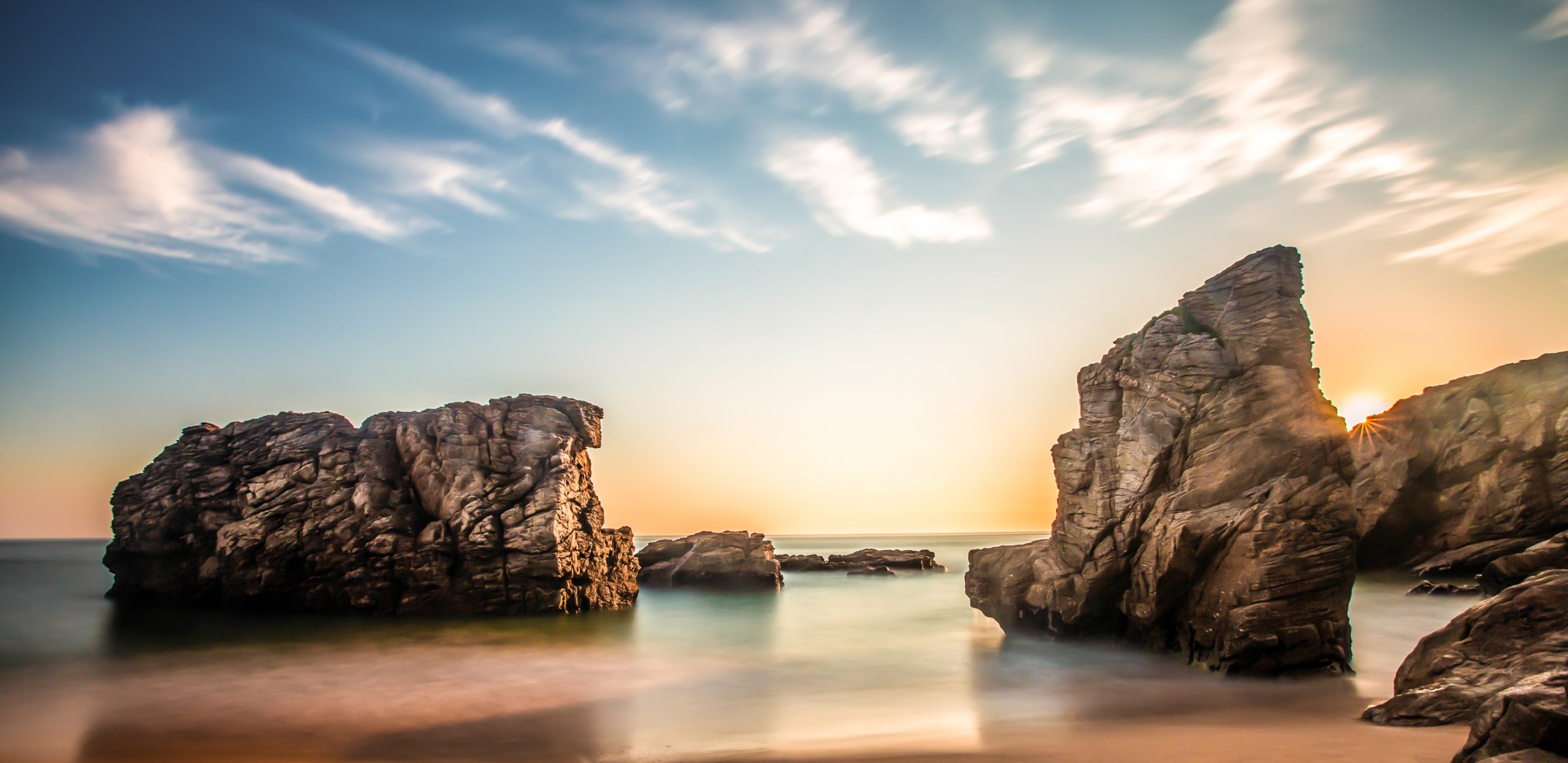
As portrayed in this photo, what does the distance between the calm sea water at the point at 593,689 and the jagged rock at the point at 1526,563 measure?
1.69 m

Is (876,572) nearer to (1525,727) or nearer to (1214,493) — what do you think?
(1214,493)

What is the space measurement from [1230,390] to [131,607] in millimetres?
46330

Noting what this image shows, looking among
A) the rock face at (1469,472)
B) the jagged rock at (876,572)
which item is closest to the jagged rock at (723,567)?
the jagged rock at (876,572)

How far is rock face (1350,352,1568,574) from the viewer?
32.8 metres

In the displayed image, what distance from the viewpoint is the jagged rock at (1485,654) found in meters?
10.1

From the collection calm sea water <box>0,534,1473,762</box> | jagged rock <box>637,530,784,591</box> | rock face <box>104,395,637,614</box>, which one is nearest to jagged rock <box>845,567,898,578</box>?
jagged rock <box>637,530,784,591</box>

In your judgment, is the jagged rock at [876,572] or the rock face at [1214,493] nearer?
the rock face at [1214,493]

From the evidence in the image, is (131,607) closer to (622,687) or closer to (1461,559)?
(622,687)

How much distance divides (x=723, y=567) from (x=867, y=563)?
80.2 ft

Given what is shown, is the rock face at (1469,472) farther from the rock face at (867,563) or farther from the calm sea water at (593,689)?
the rock face at (867,563)

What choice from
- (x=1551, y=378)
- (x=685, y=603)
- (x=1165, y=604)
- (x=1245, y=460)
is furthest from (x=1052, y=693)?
(x=1551, y=378)

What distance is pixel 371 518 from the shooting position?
3281 cm

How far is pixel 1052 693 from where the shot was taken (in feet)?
54.9

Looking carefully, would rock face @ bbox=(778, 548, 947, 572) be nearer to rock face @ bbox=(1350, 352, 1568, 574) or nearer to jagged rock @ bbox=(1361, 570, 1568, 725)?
rock face @ bbox=(1350, 352, 1568, 574)
